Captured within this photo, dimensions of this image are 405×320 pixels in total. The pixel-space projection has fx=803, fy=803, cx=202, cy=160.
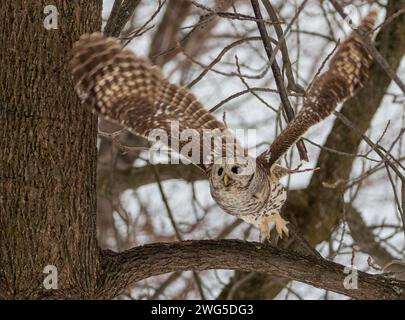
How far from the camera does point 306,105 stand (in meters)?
4.49

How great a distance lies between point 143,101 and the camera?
175 inches

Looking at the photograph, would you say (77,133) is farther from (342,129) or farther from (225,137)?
(342,129)

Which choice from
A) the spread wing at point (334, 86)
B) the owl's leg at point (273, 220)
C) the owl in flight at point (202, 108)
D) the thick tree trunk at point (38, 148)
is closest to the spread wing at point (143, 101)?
the owl in flight at point (202, 108)

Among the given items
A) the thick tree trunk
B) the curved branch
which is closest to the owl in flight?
the thick tree trunk

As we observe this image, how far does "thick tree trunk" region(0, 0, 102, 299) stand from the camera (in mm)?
4051

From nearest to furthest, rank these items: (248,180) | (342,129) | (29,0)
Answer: (29,0)
(248,180)
(342,129)

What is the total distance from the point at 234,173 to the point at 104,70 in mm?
1043

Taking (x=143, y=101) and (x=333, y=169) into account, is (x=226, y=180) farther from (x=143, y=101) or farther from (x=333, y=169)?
(x=333, y=169)

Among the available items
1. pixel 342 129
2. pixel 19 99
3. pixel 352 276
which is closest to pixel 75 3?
pixel 19 99

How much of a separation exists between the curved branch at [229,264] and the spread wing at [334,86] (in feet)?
2.11

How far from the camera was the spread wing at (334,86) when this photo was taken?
4434 mm

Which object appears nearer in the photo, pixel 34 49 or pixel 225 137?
pixel 34 49
